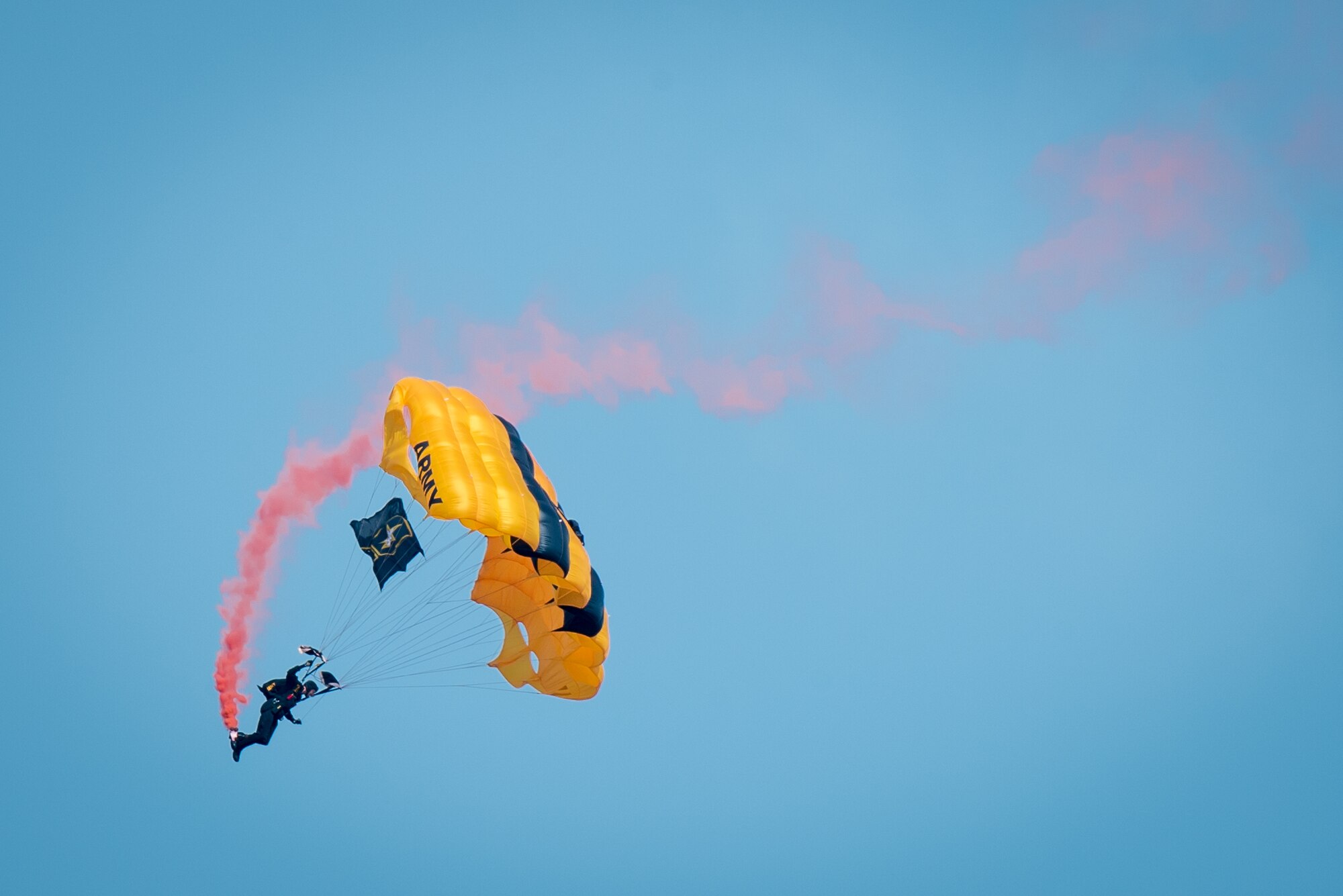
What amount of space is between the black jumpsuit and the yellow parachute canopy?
353cm

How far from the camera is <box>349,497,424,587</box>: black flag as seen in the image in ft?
70.7

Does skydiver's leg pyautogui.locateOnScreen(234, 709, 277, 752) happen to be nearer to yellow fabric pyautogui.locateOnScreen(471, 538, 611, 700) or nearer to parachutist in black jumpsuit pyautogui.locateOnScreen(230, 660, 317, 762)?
parachutist in black jumpsuit pyautogui.locateOnScreen(230, 660, 317, 762)

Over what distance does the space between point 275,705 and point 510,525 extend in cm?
489

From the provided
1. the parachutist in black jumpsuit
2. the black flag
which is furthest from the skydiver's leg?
the black flag

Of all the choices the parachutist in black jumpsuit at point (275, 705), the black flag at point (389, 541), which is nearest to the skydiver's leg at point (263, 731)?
the parachutist in black jumpsuit at point (275, 705)

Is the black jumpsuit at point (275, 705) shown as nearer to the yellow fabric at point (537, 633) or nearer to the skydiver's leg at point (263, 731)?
the skydiver's leg at point (263, 731)

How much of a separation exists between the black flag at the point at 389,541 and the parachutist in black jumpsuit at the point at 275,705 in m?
2.06

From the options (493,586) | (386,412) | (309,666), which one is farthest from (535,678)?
(386,412)

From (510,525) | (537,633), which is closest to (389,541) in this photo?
(510,525)

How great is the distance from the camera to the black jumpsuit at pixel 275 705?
21781 mm

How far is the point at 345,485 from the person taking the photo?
26.4 meters

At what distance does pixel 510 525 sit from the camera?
20203mm

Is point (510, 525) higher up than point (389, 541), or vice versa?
point (389, 541)

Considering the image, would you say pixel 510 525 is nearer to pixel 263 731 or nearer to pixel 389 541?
pixel 389 541
